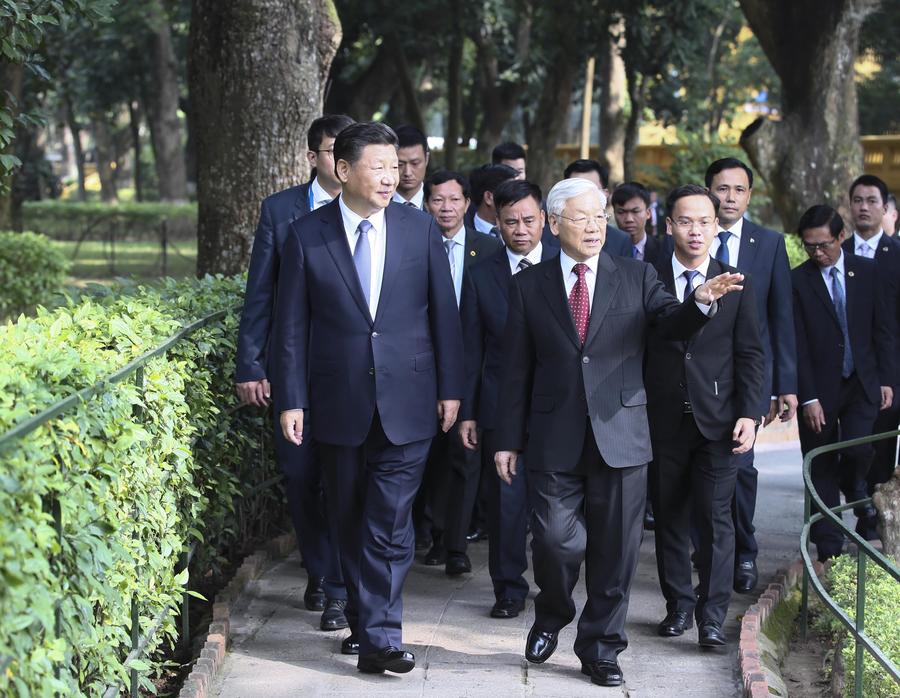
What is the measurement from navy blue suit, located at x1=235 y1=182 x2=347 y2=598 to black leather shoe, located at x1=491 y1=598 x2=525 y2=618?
0.75 meters

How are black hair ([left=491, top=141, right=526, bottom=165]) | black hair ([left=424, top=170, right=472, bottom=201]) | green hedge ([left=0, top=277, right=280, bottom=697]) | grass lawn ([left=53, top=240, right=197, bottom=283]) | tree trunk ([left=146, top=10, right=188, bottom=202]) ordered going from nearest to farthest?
green hedge ([left=0, top=277, right=280, bottom=697]) → black hair ([left=424, top=170, right=472, bottom=201]) → black hair ([left=491, top=141, right=526, bottom=165]) → grass lawn ([left=53, top=240, right=197, bottom=283]) → tree trunk ([left=146, top=10, right=188, bottom=202])

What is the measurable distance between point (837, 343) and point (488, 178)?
2.33 metres

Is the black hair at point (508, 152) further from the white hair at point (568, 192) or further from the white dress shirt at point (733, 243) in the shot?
the white hair at point (568, 192)

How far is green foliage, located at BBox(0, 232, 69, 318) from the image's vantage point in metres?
17.0

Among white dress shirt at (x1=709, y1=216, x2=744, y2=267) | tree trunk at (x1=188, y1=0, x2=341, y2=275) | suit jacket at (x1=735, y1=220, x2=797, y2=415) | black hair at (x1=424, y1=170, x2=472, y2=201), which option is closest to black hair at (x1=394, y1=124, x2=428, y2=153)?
black hair at (x1=424, y1=170, x2=472, y2=201)

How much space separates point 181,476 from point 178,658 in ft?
3.31

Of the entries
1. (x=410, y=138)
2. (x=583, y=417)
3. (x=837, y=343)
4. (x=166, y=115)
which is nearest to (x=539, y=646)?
(x=583, y=417)

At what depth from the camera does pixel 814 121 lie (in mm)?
15711

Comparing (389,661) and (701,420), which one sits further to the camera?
(701,420)

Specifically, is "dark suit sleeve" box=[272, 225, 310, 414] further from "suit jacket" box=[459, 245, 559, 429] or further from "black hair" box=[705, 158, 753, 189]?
"black hair" box=[705, 158, 753, 189]

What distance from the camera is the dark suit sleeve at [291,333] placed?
5918mm

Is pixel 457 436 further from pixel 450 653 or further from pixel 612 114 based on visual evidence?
pixel 612 114

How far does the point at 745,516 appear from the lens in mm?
7520

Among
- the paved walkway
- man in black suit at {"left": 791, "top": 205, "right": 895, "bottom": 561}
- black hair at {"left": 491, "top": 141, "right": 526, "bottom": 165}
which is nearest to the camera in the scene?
the paved walkway
